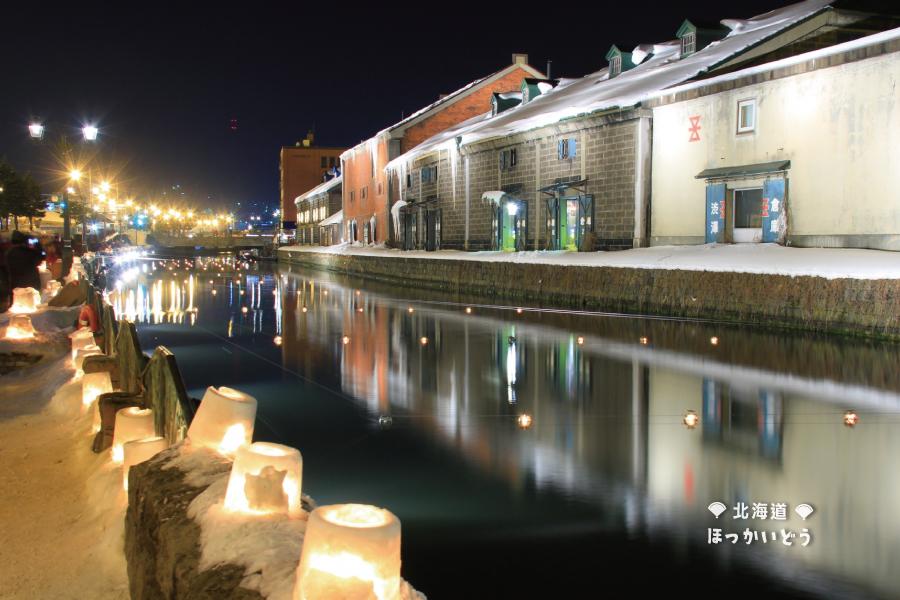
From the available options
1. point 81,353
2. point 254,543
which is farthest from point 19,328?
point 254,543

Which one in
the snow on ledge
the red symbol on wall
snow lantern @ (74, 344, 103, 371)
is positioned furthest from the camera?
the red symbol on wall

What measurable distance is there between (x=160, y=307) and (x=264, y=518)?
23271 mm

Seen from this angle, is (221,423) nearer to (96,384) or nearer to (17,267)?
(96,384)

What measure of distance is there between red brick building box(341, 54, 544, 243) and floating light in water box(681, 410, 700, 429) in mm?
43107

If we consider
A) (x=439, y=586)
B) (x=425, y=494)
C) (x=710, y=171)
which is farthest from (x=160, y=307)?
(x=439, y=586)

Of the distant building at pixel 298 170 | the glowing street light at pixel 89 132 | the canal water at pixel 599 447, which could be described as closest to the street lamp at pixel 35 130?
the glowing street light at pixel 89 132

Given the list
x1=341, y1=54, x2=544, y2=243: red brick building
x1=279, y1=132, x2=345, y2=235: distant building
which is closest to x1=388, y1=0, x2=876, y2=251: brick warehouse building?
x1=341, y1=54, x2=544, y2=243: red brick building

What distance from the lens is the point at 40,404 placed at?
10.8 m

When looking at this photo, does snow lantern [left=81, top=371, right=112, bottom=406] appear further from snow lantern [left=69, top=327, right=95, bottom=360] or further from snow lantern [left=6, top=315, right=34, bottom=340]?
snow lantern [left=6, top=315, right=34, bottom=340]

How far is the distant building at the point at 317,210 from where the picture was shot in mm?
77037

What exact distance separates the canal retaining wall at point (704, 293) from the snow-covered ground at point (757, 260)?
16cm

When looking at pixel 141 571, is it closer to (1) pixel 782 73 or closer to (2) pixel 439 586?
(2) pixel 439 586

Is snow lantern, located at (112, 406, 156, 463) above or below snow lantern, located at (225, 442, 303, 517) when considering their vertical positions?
below

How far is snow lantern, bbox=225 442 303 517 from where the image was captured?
3.89 meters
